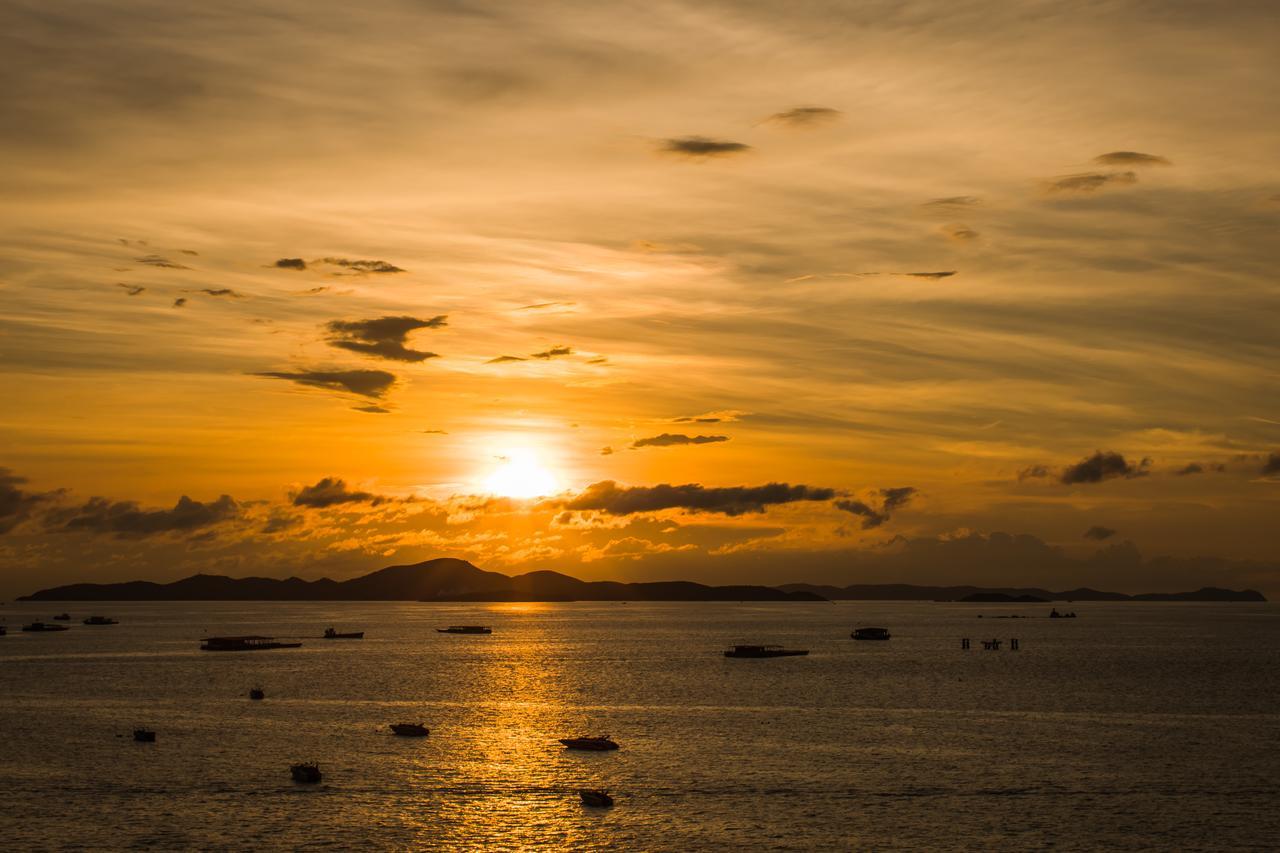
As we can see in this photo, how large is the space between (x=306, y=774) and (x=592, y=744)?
27493 mm

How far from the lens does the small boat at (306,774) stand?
314 feet

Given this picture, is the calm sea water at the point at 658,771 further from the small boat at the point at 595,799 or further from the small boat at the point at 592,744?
the small boat at the point at 592,744

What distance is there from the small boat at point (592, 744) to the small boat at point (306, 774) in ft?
82.3

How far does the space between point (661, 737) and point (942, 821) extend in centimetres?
4315

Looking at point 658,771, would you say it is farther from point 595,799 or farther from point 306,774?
point 306,774

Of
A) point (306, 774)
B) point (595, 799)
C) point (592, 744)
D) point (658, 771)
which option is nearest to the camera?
point (595, 799)

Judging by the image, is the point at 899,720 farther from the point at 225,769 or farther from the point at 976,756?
the point at 225,769

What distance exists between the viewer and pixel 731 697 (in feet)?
538

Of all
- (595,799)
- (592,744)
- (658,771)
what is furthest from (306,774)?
(658,771)

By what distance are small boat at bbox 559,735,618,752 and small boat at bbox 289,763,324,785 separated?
2507 centimetres

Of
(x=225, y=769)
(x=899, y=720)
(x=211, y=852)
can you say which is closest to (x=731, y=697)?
(x=899, y=720)

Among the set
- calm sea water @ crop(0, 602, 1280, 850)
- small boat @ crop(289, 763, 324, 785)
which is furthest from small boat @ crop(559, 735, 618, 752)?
small boat @ crop(289, 763, 324, 785)

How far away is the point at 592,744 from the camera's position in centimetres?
11244

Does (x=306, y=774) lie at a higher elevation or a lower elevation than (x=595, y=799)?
higher
